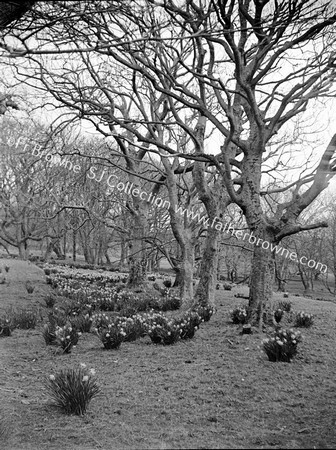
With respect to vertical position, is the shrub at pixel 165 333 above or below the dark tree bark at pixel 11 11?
below

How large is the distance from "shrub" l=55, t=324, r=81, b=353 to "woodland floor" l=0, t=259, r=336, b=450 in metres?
0.14

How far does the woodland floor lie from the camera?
2799 mm

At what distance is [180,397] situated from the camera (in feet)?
12.4

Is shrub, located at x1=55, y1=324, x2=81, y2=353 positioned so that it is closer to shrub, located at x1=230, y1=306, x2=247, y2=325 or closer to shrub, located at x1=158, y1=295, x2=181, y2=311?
shrub, located at x1=230, y1=306, x2=247, y2=325

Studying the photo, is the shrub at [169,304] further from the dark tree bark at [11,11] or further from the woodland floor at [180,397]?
the dark tree bark at [11,11]

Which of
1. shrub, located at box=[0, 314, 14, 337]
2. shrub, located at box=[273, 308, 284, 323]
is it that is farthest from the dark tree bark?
shrub, located at box=[273, 308, 284, 323]

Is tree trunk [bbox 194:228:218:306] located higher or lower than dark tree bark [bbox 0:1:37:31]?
lower

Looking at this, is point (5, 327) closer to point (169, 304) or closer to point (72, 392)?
point (169, 304)

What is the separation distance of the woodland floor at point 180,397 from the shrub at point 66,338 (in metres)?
0.14

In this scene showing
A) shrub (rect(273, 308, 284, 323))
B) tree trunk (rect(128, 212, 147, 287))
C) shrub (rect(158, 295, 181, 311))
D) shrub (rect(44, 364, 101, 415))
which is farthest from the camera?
tree trunk (rect(128, 212, 147, 287))

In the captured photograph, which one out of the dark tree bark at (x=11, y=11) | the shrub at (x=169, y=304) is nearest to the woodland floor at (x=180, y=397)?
the shrub at (x=169, y=304)

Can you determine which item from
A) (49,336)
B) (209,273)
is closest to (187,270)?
(209,273)

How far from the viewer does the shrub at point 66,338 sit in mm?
5766

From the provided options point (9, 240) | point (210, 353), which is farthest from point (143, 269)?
point (9, 240)
